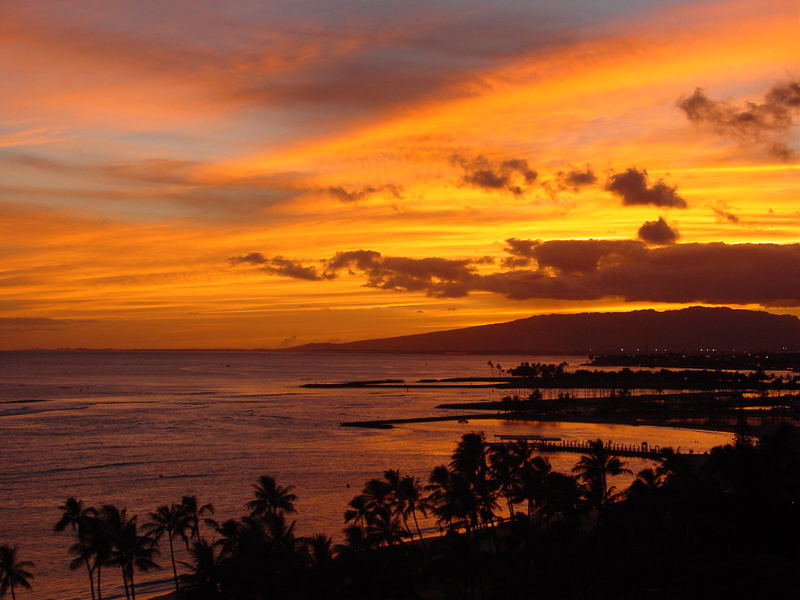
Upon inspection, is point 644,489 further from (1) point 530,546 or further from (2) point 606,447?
(2) point 606,447

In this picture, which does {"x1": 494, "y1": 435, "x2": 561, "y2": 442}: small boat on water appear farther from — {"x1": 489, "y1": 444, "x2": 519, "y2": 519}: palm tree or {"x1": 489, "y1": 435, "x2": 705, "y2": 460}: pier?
{"x1": 489, "y1": 444, "x2": 519, "y2": 519}: palm tree

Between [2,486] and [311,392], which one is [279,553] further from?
[311,392]

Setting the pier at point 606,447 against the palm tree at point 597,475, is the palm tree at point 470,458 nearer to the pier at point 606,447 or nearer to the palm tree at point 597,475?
the palm tree at point 597,475

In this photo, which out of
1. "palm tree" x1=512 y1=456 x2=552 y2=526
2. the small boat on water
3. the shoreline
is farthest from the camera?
the shoreline

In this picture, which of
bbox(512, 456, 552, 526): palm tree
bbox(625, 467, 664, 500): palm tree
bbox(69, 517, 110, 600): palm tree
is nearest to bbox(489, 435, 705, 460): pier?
bbox(512, 456, 552, 526): palm tree

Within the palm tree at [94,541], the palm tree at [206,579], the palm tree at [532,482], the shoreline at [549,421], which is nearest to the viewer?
the palm tree at [206,579]

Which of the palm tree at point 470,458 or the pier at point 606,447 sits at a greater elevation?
the palm tree at point 470,458

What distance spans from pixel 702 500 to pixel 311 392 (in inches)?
5968

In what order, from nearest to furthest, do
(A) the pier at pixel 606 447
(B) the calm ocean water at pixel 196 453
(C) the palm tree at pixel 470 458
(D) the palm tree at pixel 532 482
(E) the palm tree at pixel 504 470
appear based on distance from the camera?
(D) the palm tree at pixel 532 482 → (C) the palm tree at pixel 470 458 → (E) the palm tree at pixel 504 470 → (B) the calm ocean water at pixel 196 453 → (A) the pier at pixel 606 447

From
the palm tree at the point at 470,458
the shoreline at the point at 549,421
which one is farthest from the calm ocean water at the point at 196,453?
the palm tree at the point at 470,458

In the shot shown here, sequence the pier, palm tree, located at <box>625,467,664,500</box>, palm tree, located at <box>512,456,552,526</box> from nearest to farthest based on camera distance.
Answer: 1. palm tree, located at <box>625,467,664,500</box>
2. palm tree, located at <box>512,456,552,526</box>
3. the pier

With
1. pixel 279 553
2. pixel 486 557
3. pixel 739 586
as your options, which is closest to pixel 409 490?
pixel 486 557

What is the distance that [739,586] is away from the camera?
25.3 meters

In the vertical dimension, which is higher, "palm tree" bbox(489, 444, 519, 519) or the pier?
"palm tree" bbox(489, 444, 519, 519)
